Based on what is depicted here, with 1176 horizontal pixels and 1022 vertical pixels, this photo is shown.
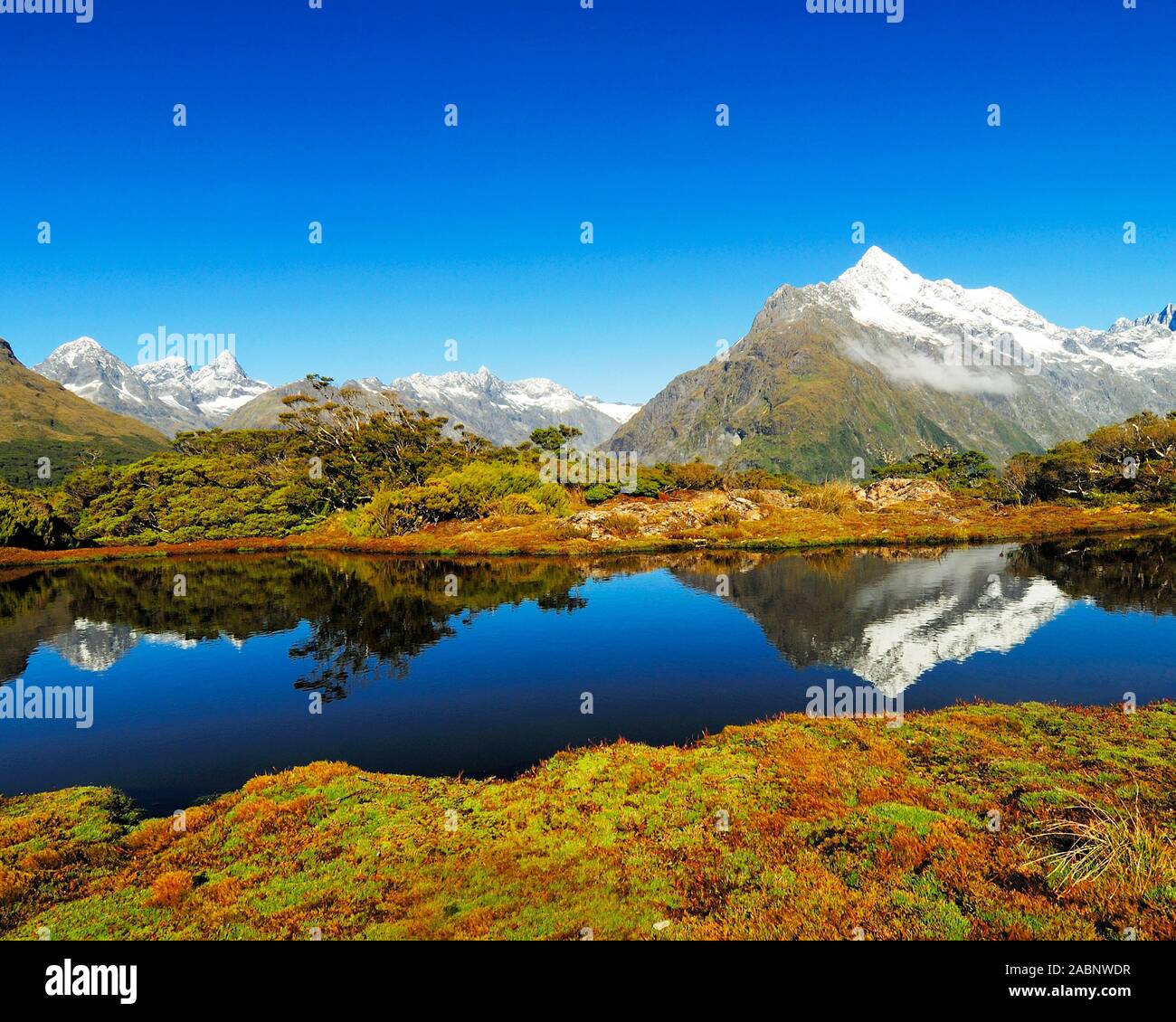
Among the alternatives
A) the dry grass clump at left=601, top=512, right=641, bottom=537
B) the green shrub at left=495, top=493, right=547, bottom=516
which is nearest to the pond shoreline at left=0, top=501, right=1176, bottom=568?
the dry grass clump at left=601, top=512, right=641, bottom=537

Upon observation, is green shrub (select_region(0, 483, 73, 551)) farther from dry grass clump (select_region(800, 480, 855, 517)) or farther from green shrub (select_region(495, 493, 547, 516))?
dry grass clump (select_region(800, 480, 855, 517))

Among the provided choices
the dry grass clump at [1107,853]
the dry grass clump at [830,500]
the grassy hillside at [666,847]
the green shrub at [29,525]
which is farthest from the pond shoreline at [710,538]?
the dry grass clump at [1107,853]

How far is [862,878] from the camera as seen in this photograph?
558 inches

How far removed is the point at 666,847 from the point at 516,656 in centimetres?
2422

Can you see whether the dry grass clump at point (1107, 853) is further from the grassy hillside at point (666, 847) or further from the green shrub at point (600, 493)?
the green shrub at point (600, 493)

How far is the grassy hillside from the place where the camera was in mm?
13008

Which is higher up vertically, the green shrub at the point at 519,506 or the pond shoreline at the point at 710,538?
the green shrub at the point at 519,506

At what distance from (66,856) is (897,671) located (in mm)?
36573

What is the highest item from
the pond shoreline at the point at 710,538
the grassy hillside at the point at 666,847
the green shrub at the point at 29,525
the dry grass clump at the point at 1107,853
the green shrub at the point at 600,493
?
the green shrub at the point at 600,493

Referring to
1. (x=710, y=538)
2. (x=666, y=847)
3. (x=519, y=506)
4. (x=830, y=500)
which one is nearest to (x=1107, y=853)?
(x=666, y=847)

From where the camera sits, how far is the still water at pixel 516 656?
88.9 ft

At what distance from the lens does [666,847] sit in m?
16.4

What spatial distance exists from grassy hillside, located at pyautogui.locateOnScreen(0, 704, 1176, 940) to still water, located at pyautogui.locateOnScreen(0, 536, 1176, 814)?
3947mm

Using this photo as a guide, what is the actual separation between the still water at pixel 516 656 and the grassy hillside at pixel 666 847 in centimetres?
395
